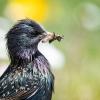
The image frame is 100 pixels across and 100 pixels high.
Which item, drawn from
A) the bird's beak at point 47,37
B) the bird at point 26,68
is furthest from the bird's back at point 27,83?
the bird's beak at point 47,37

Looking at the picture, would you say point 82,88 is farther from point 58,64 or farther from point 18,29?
point 18,29

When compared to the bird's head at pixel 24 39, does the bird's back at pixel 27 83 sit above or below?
below

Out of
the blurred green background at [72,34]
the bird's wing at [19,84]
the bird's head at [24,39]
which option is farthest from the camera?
the blurred green background at [72,34]

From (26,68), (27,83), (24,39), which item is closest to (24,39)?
(24,39)

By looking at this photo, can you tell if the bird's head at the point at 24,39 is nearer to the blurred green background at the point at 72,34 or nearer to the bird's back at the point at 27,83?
the bird's back at the point at 27,83

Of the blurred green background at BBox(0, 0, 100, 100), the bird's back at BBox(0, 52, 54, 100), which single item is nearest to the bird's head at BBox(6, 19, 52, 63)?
the bird's back at BBox(0, 52, 54, 100)

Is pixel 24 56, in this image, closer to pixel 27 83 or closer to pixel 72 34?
pixel 27 83

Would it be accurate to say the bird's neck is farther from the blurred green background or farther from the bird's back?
the blurred green background
